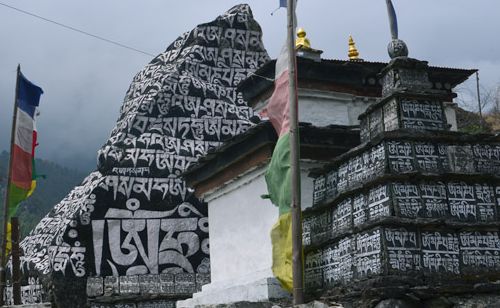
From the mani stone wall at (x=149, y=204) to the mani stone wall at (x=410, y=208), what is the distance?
9.03 metres

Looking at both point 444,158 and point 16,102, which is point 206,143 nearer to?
point 16,102

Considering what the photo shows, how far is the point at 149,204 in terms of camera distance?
1839cm

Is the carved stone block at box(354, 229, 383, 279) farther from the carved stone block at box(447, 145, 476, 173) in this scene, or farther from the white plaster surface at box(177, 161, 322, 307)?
the white plaster surface at box(177, 161, 322, 307)

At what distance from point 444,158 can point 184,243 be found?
35.1 feet

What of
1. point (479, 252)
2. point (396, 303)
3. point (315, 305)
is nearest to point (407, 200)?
point (479, 252)

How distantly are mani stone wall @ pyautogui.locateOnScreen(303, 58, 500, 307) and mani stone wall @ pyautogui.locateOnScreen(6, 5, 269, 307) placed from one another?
9.03 metres

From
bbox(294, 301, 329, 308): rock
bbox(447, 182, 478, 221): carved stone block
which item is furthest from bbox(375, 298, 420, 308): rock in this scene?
bbox(447, 182, 478, 221): carved stone block

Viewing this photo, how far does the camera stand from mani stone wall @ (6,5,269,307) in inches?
691

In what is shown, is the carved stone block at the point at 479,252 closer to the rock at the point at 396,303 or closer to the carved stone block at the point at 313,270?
the rock at the point at 396,303

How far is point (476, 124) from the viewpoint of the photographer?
81.8 ft

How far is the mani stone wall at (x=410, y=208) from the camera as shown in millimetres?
7910

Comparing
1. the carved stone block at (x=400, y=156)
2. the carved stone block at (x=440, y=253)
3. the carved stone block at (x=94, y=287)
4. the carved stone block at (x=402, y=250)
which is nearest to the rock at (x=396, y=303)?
the carved stone block at (x=402, y=250)

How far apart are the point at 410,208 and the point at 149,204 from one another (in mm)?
11193

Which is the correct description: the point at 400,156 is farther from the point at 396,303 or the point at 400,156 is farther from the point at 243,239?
the point at 243,239
